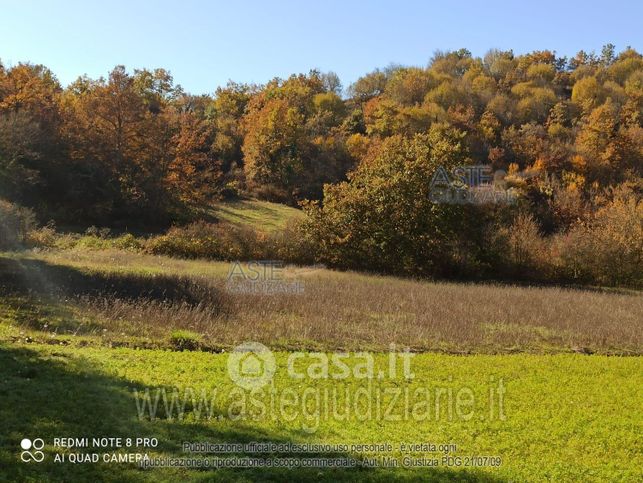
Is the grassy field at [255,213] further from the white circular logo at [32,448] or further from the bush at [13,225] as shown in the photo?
the white circular logo at [32,448]

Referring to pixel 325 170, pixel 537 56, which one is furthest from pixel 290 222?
pixel 537 56

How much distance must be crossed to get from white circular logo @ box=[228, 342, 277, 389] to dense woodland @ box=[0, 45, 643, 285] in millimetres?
23229

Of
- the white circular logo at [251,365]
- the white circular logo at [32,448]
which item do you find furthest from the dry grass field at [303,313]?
the white circular logo at [32,448]

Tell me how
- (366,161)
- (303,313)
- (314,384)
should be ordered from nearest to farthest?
(314,384), (303,313), (366,161)

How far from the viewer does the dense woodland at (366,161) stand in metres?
35.4

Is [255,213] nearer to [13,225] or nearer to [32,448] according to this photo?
[13,225]

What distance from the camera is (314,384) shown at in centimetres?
898

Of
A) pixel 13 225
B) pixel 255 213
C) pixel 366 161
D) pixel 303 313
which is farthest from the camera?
pixel 255 213

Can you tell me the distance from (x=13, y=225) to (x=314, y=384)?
1042 inches

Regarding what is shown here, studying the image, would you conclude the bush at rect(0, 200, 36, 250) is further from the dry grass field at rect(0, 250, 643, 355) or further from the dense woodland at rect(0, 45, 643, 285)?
the dense woodland at rect(0, 45, 643, 285)

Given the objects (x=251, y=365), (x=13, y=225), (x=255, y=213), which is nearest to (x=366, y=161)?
(x=255, y=213)

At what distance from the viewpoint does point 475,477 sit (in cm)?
580

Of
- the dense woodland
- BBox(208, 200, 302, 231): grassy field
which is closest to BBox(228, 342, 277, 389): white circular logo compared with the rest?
the dense woodland

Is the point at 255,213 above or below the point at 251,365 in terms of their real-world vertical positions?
above
